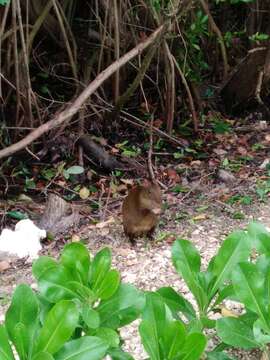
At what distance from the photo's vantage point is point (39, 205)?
Answer: 8.45 ft

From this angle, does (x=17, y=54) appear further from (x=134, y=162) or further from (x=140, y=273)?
(x=140, y=273)

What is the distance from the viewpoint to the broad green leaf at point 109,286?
115 centimetres

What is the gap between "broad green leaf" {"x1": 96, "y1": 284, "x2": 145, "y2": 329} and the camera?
115 centimetres

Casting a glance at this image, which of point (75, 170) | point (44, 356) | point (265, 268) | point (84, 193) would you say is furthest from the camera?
point (75, 170)

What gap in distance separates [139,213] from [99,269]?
0.84 metres

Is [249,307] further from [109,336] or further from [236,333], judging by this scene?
[109,336]

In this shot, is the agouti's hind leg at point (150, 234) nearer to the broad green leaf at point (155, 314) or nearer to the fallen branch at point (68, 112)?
the fallen branch at point (68, 112)

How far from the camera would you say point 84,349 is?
3.30 ft

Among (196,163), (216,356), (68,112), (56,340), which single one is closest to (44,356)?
(56,340)

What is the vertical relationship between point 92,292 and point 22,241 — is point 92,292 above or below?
Result: above

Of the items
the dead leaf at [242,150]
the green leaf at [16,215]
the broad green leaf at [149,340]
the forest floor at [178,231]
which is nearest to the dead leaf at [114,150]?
the forest floor at [178,231]

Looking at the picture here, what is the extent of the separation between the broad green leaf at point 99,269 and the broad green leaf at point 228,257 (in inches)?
10.7

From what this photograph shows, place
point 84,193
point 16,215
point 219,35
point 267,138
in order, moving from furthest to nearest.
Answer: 1. point 219,35
2. point 267,138
3. point 84,193
4. point 16,215

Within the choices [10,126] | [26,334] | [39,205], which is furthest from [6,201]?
[26,334]
